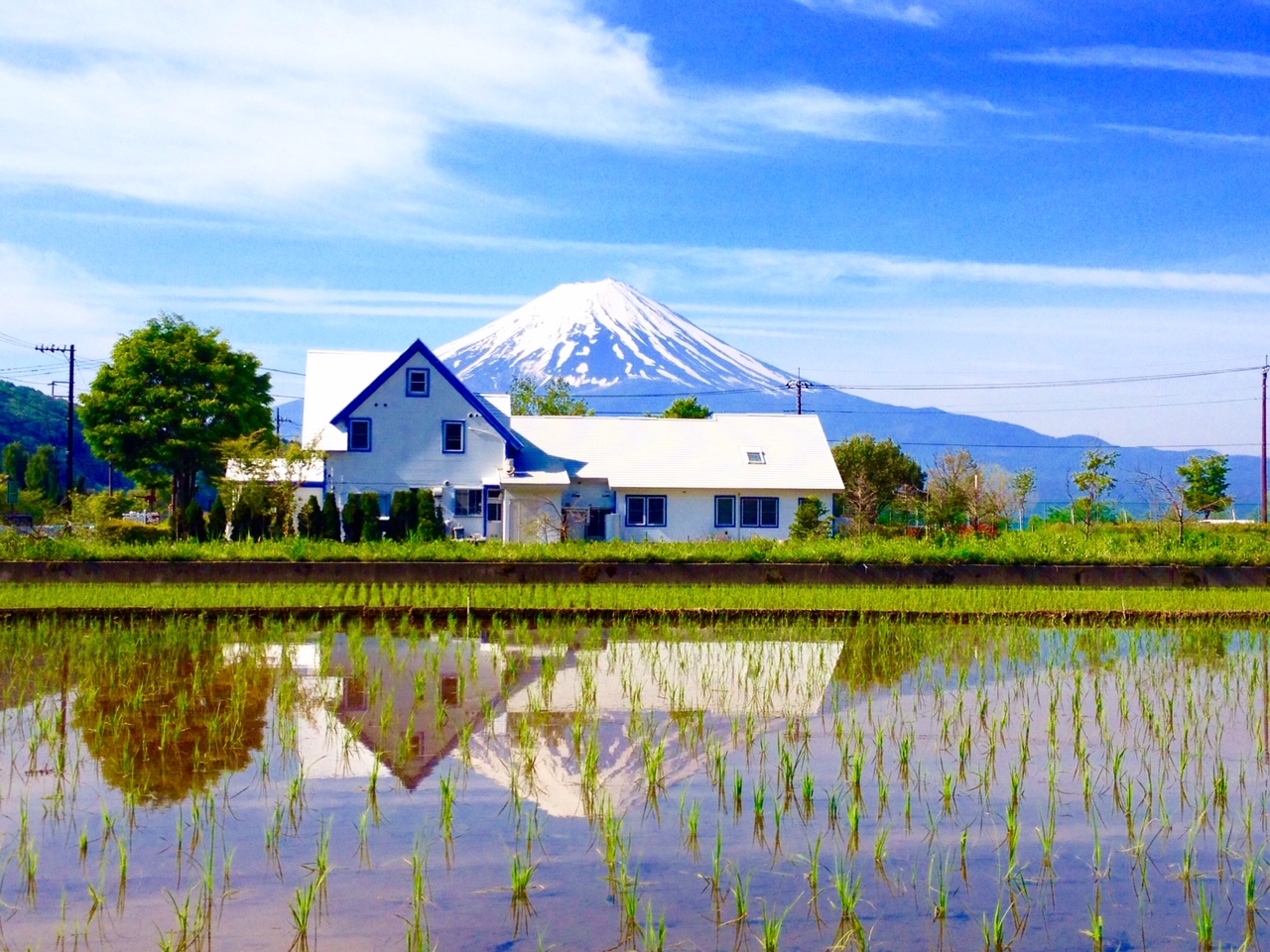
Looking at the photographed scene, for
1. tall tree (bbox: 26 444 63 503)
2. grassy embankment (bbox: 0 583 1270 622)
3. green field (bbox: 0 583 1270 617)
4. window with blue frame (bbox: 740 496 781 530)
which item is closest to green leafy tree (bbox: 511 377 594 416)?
tall tree (bbox: 26 444 63 503)

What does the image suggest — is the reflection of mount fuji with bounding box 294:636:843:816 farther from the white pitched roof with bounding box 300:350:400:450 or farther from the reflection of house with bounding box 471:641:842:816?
the white pitched roof with bounding box 300:350:400:450

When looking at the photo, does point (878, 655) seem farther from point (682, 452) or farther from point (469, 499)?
point (682, 452)

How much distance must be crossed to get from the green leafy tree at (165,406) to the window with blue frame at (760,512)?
21398 millimetres

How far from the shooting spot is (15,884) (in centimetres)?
659

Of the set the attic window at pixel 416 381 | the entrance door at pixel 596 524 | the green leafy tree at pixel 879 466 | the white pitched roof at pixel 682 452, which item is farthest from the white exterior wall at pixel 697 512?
the green leafy tree at pixel 879 466

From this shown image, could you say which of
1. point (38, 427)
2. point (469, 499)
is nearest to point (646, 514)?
point (469, 499)

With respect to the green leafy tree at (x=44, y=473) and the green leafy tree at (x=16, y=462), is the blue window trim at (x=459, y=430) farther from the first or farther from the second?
the green leafy tree at (x=16, y=462)

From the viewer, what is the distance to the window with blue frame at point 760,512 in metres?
41.0

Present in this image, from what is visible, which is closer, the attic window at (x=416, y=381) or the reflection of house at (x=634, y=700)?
the reflection of house at (x=634, y=700)

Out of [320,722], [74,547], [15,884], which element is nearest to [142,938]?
[15,884]

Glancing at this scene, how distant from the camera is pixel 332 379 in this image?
42625 millimetres

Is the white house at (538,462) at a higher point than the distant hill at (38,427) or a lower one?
lower

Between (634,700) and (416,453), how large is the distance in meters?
28.7

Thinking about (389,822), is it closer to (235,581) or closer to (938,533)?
(235,581)
